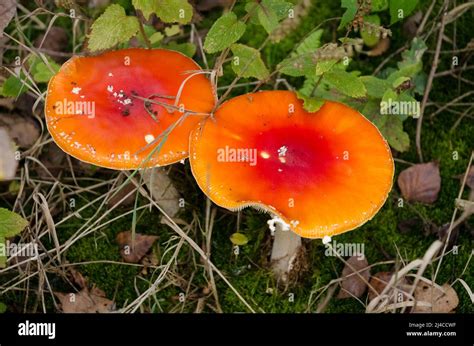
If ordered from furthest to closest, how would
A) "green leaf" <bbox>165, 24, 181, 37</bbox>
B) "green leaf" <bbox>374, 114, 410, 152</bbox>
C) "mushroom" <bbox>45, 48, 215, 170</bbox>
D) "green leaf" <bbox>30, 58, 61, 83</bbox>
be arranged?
"green leaf" <bbox>165, 24, 181, 37</bbox>
"green leaf" <bbox>374, 114, 410, 152</bbox>
"green leaf" <bbox>30, 58, 61, 83</bbox>
"mushroom" <bbox>45, 48, 215, 170</bbox>

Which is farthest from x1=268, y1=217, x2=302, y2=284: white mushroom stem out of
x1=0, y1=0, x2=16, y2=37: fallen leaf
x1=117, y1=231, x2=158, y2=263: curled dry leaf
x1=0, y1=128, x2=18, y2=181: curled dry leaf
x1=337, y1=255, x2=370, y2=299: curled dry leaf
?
x1=0, y1=0, x2=16, y2=37: fallen leaf

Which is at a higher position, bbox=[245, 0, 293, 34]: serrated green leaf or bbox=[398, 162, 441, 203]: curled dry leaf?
bbox=[245, 0, 293, 34]: serrated green leaf

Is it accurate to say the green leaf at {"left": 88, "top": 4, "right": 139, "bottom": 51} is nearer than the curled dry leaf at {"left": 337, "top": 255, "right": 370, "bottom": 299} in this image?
Yes

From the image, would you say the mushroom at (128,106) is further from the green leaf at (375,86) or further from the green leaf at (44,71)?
the green leaf at (375,86)

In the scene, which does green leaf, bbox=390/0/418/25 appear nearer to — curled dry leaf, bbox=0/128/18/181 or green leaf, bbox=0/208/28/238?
→ green leaf, bbox=0/208/28/238

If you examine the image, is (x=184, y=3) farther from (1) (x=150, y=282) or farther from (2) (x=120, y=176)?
(1) (x=150, y=282)

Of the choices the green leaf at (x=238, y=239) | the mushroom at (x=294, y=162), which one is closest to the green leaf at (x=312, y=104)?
the mushroom at (x=294, y=162)

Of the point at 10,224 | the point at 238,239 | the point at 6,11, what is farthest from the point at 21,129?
the point at 238,239
